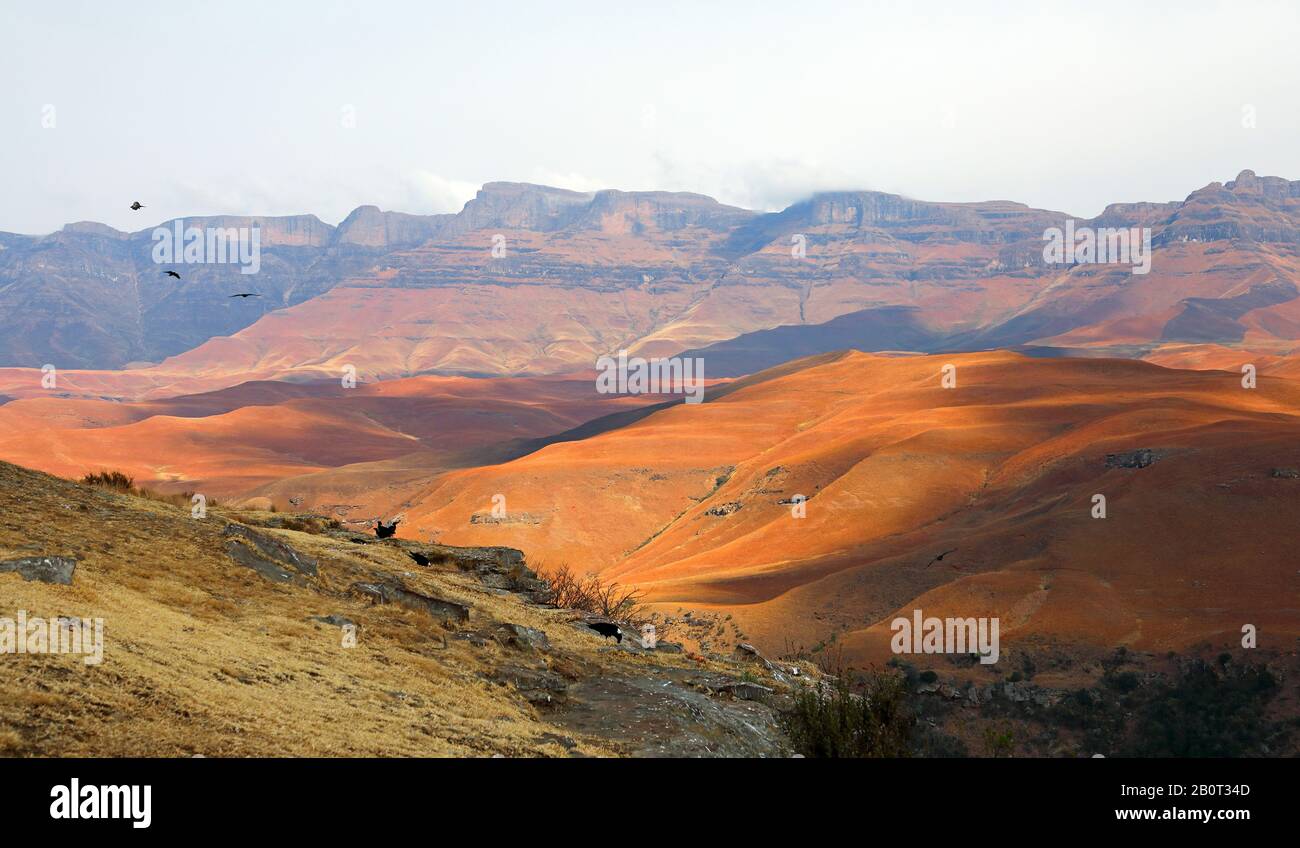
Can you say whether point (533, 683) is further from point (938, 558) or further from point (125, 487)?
→ point (938, 558)

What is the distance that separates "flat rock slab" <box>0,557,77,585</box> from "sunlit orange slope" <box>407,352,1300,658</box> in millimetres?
29222

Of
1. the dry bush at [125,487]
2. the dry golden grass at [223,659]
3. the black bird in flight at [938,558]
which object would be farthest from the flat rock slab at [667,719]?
the black bird in flight at [938,558]

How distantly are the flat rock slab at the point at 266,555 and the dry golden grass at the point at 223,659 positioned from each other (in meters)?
0.24

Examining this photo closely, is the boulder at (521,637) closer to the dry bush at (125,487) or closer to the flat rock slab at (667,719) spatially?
the flat rock slab at (667,719)

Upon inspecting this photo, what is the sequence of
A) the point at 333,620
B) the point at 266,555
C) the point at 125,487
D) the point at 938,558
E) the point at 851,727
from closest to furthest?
the point at 851,727
the point at 333,620
the point at 266,555
the point at 125,487
the point at 938,558

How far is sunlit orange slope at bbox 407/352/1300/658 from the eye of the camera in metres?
40.0

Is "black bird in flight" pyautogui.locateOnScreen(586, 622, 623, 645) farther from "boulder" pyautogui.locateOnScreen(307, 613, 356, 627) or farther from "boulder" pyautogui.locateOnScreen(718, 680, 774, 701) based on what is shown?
"boulder" pyautogui.locateOnScreen(307, 613, 356, 627)

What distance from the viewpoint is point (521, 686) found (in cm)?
1407

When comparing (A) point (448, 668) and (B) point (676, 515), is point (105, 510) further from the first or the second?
(B) point (676, 515)

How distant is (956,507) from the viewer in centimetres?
6106

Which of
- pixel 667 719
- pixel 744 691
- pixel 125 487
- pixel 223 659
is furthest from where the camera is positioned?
pixel 125 487

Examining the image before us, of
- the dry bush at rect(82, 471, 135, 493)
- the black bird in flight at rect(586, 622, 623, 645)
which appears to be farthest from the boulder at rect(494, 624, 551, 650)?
the dry bush at rect(82, 471, 135, 493)

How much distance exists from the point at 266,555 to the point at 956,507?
165 feet

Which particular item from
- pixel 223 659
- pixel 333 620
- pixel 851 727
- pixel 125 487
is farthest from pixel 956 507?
pixel 223 659
